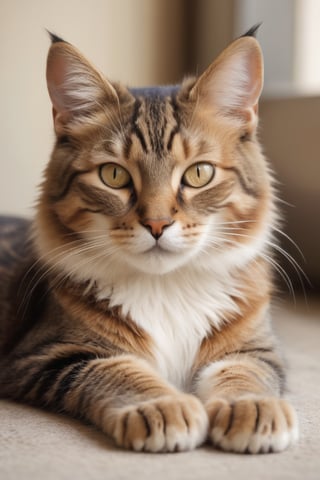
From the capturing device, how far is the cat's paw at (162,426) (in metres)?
1.05

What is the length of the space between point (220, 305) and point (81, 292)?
0.31 metres

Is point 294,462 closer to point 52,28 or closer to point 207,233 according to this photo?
point 207,233

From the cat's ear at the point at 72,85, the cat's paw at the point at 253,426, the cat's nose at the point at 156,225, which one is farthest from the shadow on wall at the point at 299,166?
the cat's paw at the point at 253,426

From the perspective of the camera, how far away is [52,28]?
107 inches

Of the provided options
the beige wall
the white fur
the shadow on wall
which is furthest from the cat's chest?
the beige wall

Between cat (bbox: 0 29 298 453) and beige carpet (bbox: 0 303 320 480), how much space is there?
6 cm

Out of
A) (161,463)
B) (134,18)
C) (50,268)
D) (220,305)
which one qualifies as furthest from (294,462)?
(134,18)

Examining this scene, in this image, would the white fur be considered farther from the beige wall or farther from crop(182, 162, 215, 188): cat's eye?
the beige wall

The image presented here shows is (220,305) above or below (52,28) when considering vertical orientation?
below

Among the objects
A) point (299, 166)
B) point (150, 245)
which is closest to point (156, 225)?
point (150, 245)

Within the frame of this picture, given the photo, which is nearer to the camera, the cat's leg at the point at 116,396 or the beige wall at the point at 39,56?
the cat's leg at the point at 116,396

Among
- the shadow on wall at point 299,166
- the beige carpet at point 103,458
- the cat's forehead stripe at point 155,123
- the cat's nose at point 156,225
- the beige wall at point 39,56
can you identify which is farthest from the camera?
the beige wall at point 39,56

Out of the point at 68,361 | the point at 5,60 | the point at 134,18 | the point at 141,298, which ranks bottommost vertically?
the point at 68,361

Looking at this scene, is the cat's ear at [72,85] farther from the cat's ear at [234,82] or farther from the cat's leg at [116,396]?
the cat's leg at [116,396]
